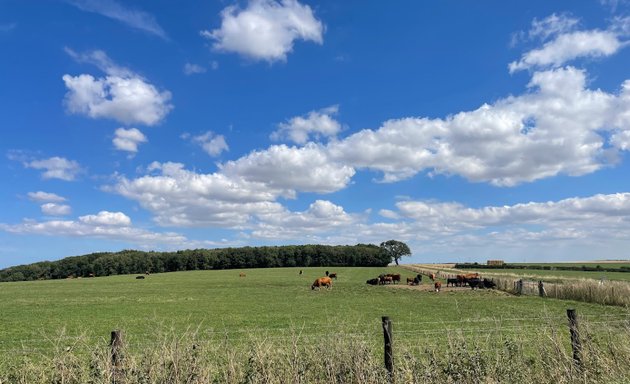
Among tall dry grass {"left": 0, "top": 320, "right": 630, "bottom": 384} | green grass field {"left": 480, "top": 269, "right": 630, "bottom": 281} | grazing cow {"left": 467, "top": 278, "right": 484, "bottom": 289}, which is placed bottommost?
green grass field {"left": 480, "top": 269, "right": 630, "bottom": 281}

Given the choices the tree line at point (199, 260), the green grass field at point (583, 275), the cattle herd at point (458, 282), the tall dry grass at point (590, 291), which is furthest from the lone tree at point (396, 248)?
the tall dry grass at point (590, 291)

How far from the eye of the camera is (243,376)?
799 cm

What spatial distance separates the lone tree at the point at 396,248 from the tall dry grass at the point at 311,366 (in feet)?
546

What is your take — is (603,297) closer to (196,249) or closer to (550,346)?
(550,346)

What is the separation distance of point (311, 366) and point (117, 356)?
124 inches

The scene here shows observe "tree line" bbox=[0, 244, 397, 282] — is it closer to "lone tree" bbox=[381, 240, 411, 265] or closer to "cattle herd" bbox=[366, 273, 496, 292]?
"lone tree" bbox=[381, 240, 411, 265]

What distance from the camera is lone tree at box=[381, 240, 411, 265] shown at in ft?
569

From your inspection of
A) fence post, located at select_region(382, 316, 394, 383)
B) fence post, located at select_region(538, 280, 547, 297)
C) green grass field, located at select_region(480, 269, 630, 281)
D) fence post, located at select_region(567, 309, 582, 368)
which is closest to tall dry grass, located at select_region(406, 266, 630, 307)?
fence post, located at select_region(538, 280, 547, 297)

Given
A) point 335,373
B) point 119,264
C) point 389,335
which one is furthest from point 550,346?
point 119,264

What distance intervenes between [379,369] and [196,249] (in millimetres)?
154227

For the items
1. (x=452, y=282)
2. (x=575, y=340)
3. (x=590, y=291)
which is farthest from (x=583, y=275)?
(x=575, y=340)

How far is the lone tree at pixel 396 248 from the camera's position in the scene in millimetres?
173375

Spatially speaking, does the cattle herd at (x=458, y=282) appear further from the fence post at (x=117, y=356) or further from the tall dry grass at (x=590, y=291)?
the fence post at (x=117, y=356)

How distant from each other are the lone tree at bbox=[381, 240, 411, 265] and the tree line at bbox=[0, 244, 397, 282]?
7.67m
